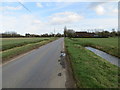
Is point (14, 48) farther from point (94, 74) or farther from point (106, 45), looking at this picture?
point (94, 74)

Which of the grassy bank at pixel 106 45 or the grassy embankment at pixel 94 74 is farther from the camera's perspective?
the grassy bank at pixel 106 45

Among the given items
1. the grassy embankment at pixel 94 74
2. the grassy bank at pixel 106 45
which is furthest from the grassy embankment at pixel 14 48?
the grassy bank at pixel 106 45

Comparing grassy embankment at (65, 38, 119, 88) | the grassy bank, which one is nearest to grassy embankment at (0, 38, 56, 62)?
grassy embankment at (65, 38, 119, 88)

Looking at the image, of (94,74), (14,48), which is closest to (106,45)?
(14,48)

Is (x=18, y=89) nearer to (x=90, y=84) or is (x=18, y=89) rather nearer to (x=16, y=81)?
(x=16, y=81)

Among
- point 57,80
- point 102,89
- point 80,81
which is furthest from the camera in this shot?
point 57,80

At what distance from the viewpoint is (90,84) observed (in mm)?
7008

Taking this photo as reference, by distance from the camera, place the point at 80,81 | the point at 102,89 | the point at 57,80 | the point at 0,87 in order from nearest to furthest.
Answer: the point at 102,89 → the point at 0,87 → the point at 80,81 → the point at 57,80

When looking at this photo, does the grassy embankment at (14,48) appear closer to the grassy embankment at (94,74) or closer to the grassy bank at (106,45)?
the grassy embankment at (94,74)

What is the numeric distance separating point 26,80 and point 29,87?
1.19 m

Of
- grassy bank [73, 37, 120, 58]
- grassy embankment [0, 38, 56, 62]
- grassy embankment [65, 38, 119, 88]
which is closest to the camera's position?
grassy embankment [65, 38, 119, 88]

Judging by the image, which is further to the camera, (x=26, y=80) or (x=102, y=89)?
(x=26, y=80)

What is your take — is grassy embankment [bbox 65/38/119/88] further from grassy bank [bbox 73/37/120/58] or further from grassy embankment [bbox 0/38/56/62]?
grassy bank [bbox 73/37/120/58]

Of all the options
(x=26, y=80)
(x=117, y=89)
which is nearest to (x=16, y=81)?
(x=26, y=80)
